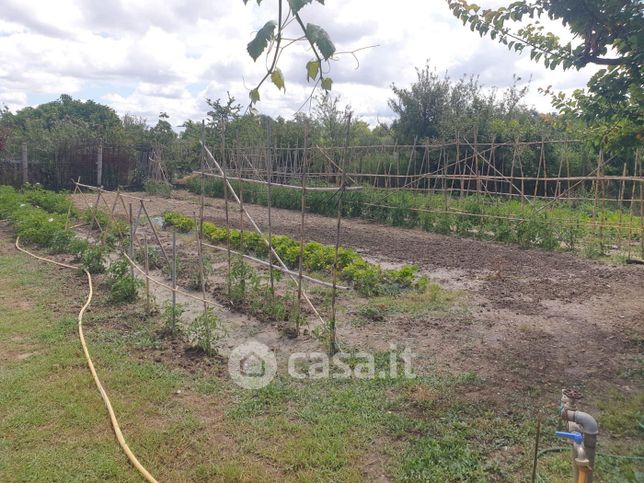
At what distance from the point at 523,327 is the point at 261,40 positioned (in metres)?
4.93

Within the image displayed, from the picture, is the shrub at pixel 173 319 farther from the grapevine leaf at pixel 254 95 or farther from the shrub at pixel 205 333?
the grapevine leaf at pixel 254 95

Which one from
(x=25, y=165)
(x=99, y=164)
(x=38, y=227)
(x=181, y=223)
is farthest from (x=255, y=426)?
(x=99, y=164)

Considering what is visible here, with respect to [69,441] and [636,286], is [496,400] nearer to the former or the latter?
[69,441]

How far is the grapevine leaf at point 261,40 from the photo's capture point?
128 centimetres

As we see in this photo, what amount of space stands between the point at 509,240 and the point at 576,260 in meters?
1.90

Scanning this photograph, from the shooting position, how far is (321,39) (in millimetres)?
1292

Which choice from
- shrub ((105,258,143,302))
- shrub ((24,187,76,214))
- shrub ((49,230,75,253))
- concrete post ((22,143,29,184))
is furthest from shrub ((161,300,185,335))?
concrete post ((22,143,29,184))

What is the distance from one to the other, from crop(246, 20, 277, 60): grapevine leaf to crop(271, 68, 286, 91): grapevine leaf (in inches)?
6.9

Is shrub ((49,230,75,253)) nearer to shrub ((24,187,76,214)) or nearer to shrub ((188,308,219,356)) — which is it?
shrub ((24,187,76,214))

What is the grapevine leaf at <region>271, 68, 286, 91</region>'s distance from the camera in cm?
147

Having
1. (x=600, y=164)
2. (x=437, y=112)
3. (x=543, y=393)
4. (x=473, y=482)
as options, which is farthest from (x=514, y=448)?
(x=437, y=112)

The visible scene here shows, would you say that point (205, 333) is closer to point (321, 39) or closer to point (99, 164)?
point (321, 39)

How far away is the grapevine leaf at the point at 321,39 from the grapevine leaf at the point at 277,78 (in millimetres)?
201

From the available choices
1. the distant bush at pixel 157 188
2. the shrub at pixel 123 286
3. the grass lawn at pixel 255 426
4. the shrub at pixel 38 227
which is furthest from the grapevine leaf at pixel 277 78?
the distant bush at pixel 157 188
